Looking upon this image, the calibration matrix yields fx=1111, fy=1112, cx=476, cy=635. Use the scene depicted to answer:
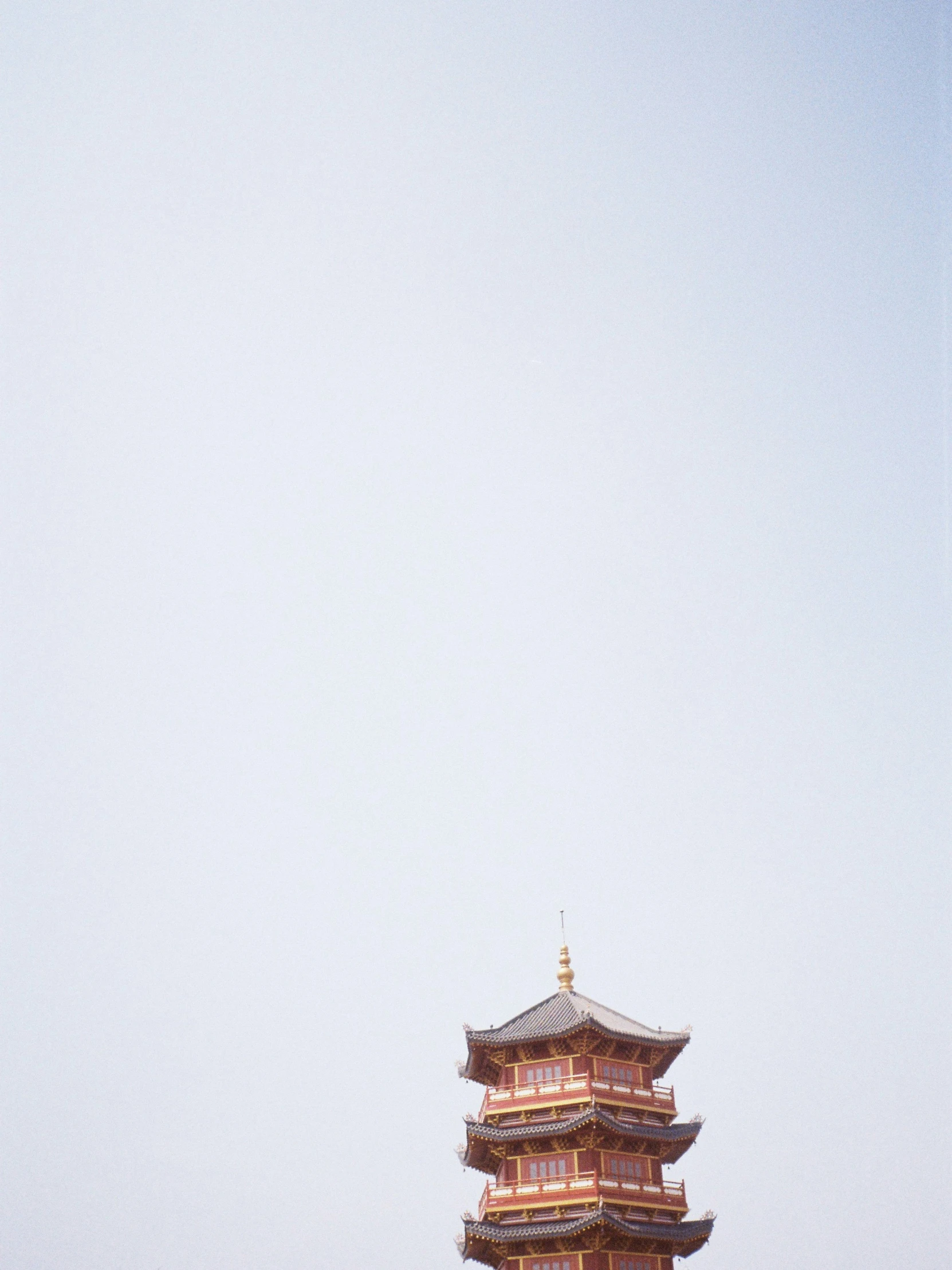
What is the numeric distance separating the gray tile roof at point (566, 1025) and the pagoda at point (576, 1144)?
71mm

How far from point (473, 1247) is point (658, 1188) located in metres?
8.30

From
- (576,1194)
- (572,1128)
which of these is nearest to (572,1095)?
(572,1128)

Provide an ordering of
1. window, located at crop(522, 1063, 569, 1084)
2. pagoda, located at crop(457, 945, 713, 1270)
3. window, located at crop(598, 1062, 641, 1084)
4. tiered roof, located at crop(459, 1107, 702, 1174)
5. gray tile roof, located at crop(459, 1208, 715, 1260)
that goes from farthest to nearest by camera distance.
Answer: window, located at crop(598, 1062, 641, 1084)
window, located at crop(522, 1063, 569, 1084)
tiered roof, located at crop(459, 1107, 702, 1174)
pagoda, located at crop(457, 945, 713, 1270)
gray tile roof, located at crop(459, 1208, 715, 1260)

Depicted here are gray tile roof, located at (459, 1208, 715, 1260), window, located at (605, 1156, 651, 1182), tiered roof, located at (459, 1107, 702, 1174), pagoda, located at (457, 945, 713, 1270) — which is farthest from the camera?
window, located at (605, 1156, 651, 1182)

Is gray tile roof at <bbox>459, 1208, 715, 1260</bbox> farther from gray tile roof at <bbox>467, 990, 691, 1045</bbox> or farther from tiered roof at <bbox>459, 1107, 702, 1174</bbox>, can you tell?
gray tile roof at <bbox>467, 990, 691, 1045</bbox>

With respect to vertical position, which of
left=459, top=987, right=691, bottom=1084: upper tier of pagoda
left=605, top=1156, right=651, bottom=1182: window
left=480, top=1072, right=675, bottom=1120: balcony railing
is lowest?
left=605, top=1156, right=651, bottom=1182: window

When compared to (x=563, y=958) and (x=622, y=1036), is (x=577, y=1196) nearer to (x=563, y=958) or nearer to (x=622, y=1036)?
(x=622, y=1036)

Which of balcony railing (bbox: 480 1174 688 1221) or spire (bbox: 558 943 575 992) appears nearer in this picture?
balcony railing (bbox: 480 1174 688 1221)

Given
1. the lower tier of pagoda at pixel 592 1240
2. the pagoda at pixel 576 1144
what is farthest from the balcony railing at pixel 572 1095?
the lower tier of pagoda at pixel 592 1240

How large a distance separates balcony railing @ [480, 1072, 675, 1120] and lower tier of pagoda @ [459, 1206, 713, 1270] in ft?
14.1

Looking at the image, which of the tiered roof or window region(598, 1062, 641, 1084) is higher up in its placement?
window region(598, 1062, 641, 1084)

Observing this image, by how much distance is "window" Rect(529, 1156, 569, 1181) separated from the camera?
1807 inches

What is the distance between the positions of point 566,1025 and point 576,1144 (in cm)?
469

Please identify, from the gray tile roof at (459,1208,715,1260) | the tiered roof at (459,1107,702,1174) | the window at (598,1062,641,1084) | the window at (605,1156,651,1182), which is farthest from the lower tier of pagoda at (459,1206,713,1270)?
the window at (598,1062,641,1084)
